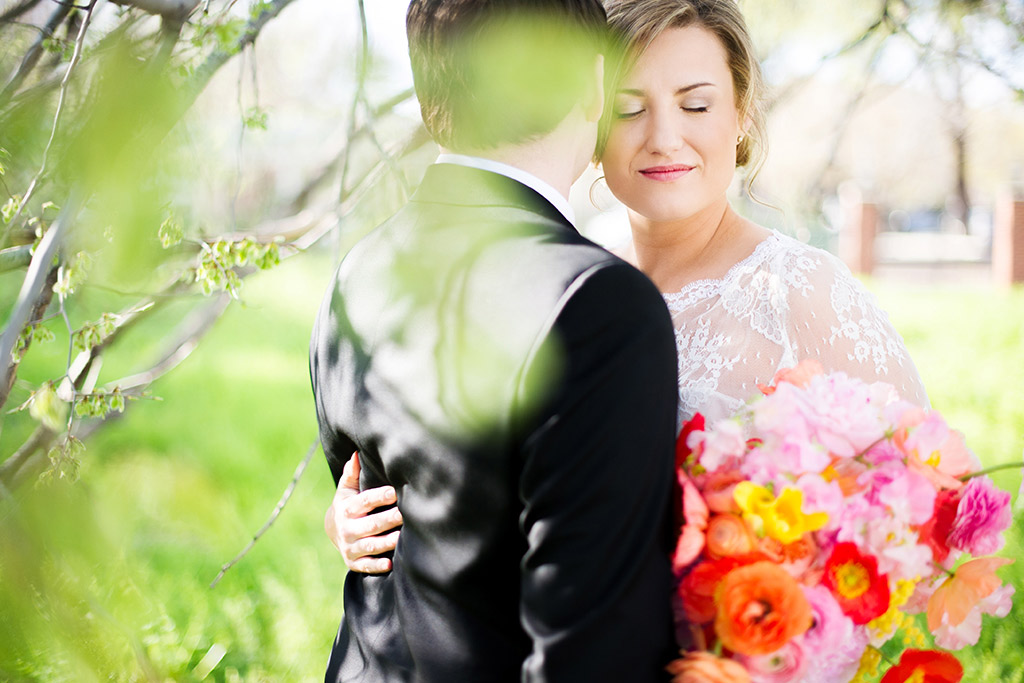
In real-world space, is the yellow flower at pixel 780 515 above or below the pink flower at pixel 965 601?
above

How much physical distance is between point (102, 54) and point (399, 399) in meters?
0.82

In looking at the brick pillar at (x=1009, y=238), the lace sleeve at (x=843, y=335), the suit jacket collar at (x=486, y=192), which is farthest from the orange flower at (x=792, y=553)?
the brick pillar at (x=1009, y=238)

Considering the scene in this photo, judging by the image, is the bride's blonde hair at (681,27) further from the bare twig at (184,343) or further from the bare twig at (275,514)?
the bare twig at (184,343)

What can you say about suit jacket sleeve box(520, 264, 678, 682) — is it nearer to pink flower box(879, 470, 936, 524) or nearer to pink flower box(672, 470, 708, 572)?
pink flower box(672, 470, 708, 572)

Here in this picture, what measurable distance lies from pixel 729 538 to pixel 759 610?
0.37 feet

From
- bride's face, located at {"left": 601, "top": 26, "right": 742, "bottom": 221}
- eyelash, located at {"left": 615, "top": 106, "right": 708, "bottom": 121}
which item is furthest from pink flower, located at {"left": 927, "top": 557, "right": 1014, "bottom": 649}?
eyelash, located at {"left": 615, "top": 106, "right": 708, "bottom": 121}

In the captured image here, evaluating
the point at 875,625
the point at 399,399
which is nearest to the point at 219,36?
the point at 399,399

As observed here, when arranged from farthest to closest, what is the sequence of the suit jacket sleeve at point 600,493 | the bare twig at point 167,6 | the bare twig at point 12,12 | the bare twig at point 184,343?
1. the bare twig at point 184,343
2. the bare twig at point 167,6
3. the suit jacket sleeve at point 600,493
4. the bare twig at point 12,12

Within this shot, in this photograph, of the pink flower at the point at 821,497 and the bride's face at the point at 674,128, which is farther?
the bride's face at the point at 674,128

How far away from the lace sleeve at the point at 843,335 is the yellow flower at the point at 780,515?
0.82 metres

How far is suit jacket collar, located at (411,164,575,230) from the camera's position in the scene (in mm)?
1533

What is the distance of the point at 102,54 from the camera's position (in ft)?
2.49

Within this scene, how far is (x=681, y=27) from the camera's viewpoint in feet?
7.68

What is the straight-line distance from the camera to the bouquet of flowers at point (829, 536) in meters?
1.30
